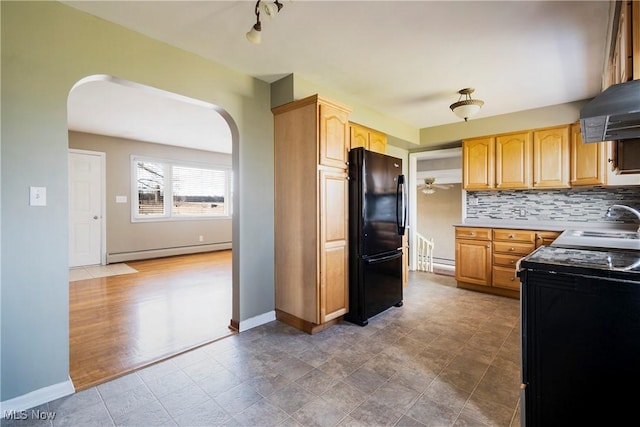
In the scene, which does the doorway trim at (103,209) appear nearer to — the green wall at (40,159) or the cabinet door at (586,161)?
the green wall at (40,159)

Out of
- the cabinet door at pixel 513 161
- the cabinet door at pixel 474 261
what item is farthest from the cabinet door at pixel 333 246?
the cabinet door at pixel 513 161

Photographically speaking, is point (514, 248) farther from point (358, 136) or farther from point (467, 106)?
point (358, 136)

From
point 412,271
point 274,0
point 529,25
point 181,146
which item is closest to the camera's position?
point 274,0

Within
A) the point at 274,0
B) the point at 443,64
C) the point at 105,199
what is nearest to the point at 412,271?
A: the point at 443,64

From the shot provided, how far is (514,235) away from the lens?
12.3ft

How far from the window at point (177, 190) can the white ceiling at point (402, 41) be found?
15.1 feet

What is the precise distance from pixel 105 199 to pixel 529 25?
681cm

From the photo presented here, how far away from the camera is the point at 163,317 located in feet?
10.3

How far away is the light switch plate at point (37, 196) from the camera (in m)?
1.80

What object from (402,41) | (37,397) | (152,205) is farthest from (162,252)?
(402,41)

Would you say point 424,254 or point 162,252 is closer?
point 424,254

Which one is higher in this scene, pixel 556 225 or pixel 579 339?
pixel 556 225

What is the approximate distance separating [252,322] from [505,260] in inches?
126

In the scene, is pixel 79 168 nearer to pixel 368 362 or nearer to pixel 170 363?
pixel 170 363
